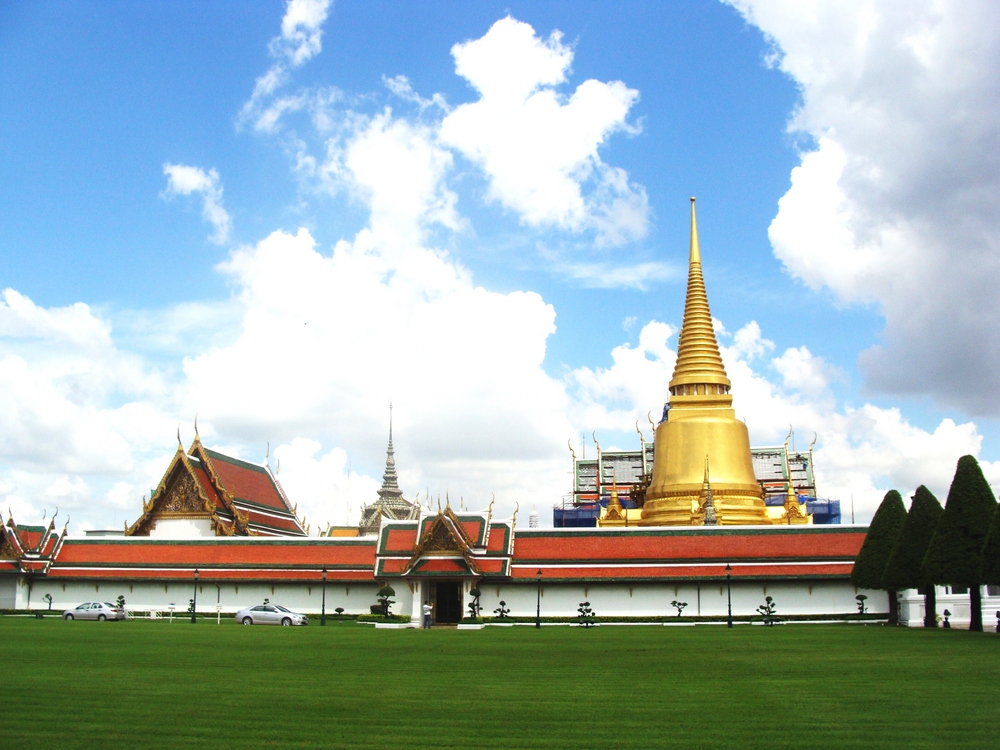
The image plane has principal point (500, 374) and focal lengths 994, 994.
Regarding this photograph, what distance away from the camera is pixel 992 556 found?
1082 inches

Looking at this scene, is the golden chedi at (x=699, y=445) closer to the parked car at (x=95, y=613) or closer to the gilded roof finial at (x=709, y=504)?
the gilded roof finial at (x=709, y=504)

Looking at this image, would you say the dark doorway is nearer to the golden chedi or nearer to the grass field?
the golden chedi

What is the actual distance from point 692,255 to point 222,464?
30.5 metres

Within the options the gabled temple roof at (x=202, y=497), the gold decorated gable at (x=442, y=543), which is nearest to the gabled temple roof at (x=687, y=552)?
the gold decorated gable at (x=442, y=543)

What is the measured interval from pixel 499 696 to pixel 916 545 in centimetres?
2465

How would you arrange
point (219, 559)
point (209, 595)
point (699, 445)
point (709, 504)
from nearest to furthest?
1. point (209, 595)
2. point (219, 559)
3. point (709, 504)
4. point (699, 445)

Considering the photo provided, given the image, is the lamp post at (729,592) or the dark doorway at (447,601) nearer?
the lamp post at (729,592)

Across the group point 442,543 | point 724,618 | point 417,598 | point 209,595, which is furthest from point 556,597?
point 209,595

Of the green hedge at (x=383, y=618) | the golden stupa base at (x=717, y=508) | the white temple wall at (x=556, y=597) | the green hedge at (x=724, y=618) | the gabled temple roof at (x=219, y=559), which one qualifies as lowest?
the green hedge at (x=383, y=618)

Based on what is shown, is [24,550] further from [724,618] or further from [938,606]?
[938,606]

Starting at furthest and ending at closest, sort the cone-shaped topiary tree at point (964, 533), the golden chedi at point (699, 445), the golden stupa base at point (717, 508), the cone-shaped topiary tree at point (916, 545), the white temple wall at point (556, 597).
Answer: the golden chedi at point (699, 445) → the golden stupa base at point (717, 508) → the white temple wall at point (556, 597) → the cone-shaped topiary tree at point (916, 545) → the cone-shaped topiary tree at point (964, 533)

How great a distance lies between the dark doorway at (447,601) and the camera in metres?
43.4

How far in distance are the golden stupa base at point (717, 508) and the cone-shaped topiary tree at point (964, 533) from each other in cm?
2291

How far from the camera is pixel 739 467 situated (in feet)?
185
